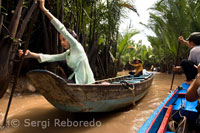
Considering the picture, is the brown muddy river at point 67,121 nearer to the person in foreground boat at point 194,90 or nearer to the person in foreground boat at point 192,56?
the person in foreground boat at point 192,56

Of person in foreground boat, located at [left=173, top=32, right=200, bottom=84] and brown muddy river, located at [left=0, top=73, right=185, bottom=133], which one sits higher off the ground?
person in foreground boat, located at [left=173, top=32, right=200, bottom=84]

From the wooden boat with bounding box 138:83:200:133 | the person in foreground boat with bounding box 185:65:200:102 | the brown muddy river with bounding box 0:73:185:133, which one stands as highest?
the person in foreground boat with bounding box 185:65:200:102

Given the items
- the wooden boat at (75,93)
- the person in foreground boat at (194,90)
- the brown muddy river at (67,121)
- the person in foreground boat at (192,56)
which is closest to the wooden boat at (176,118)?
the person in foreground boat at (194,90)

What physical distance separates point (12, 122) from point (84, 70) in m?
1.43

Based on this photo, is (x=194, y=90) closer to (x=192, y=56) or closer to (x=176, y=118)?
(x=176, y=118)

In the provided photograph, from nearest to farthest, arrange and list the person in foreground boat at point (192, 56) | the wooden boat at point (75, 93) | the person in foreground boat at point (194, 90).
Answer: the person in foreground boat at point (194, 90), the wooden boat at point (75, 93), the person in foreground boat at point (192, 56)

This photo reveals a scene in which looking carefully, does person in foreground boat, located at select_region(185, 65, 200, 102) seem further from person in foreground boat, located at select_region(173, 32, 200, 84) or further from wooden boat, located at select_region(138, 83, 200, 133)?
person in foreground boat, located at select_region(173, 32, 200, 84)

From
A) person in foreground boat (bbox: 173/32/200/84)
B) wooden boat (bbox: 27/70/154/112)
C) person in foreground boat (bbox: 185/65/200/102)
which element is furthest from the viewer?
person in foreground boat (bbox: 173/32/200/84)

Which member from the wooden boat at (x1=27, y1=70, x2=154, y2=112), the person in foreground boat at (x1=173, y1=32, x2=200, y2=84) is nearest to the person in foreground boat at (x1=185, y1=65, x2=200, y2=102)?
the wooden boat at (x1=27, y1=70, x2=154, y2=112)

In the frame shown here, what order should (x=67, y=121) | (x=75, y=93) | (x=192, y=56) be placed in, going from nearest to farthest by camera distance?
(x=75, y=93) < (x=67, y=121) < (x=192, y=56)

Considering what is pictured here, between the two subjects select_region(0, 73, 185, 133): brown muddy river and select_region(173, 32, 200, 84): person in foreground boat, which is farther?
select_region(173, 32, 200, 84): person in foreground boat

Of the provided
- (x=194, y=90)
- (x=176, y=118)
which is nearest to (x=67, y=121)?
(x=176, y=118)

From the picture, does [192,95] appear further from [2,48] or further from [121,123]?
[2,48]

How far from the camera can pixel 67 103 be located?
7.31 ft
